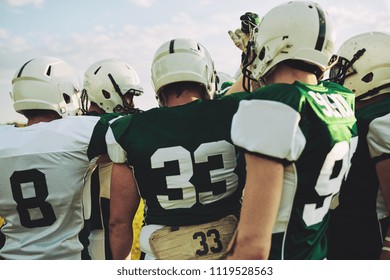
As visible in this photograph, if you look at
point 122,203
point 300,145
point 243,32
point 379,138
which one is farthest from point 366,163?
point 243,32

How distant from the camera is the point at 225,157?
177cm

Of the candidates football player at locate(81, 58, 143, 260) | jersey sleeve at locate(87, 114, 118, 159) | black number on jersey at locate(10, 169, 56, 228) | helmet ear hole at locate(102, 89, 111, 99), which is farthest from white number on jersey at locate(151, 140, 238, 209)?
helmet ear hole at locate(102, 89, 111, 99)

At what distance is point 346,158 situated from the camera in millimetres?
1523

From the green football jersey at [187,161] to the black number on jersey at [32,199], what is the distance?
61cm

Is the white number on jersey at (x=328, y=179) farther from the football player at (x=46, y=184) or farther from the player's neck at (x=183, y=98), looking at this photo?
the football player at (x=46, y=184)

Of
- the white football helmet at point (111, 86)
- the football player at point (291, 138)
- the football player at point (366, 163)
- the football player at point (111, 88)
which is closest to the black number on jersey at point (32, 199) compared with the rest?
the football player at point (291, 138)

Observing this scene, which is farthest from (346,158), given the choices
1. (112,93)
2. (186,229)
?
(112,93)

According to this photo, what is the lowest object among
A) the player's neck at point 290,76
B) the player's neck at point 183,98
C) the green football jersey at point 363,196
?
the green football jersey at point 363,196

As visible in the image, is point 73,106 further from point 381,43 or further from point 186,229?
point 381,43

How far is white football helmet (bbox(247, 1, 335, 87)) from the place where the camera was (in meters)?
1.59

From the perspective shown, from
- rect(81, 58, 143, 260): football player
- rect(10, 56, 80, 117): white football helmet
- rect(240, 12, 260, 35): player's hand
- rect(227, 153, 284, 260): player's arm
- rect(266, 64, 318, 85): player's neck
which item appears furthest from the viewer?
rect(81, 58, 143, 260): football player

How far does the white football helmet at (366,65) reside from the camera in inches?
96.7

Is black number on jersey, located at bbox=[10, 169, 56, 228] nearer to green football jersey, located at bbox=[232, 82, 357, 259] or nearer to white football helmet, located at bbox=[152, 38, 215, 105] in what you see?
white football helmet, located at bbox=[152, 38, 215, 105]

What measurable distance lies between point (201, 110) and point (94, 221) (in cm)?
144
